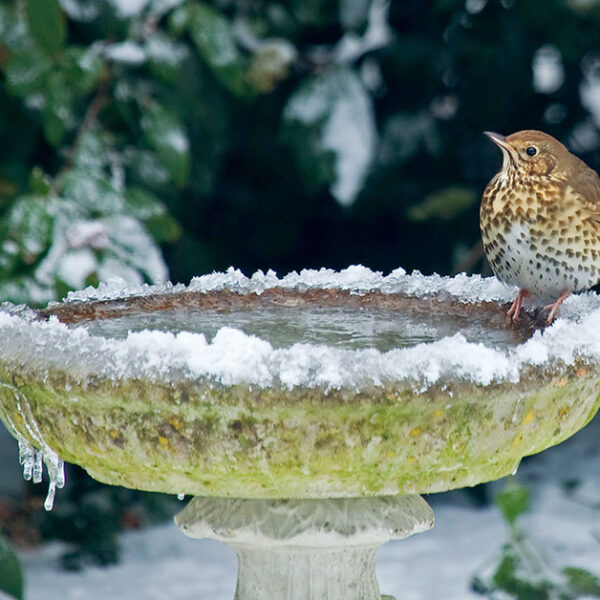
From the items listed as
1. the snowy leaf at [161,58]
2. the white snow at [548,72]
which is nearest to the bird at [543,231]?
the snowy leaf at [161,58]

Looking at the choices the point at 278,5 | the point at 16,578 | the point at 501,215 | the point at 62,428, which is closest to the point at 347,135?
the point at 278,5

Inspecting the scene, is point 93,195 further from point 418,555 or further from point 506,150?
point 418,555

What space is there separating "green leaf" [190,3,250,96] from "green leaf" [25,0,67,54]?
0.33 m

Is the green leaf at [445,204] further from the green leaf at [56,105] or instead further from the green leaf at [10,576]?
the green leaf at [10,576]

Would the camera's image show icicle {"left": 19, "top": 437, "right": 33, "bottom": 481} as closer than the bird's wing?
Yes

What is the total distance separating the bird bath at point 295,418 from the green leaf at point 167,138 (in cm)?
99

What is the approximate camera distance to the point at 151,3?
250 cm

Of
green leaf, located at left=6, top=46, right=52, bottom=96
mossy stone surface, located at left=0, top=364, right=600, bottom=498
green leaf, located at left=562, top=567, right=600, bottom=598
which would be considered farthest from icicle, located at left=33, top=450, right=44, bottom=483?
green leaf, located at left=562, top=567, right=600, bottom=598

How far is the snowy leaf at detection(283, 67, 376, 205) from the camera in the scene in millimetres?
2594

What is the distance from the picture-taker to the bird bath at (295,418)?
1177 mm

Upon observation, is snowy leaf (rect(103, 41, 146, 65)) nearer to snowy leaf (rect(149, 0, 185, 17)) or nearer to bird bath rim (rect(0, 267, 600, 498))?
snowy leaf (rect(149, 0, 185, 17))

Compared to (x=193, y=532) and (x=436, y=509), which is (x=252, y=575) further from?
(x=436, y=509)

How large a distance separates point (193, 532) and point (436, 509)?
1952mm

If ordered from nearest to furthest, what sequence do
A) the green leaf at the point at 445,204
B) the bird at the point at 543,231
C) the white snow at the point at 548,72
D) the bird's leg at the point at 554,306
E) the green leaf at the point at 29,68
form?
the bird's leg at the point at 554,306, the bird at the point at 543,231, the green leaf at the point at 29,68, the green leaf at the point at 445,204, the white snow at the point at 548,72
